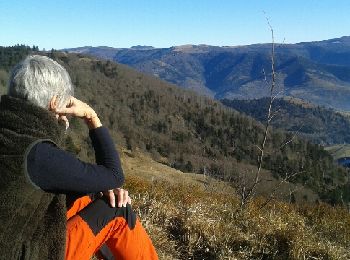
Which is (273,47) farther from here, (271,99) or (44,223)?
(44,223)

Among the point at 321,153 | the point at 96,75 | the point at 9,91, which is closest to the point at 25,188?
the point at 9,91

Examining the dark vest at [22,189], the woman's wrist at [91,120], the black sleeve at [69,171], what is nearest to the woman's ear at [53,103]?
the dark vest at [22,189]

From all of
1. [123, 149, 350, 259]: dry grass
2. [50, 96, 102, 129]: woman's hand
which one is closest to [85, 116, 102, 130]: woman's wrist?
[50, 96, 102, 129]: woman's hand

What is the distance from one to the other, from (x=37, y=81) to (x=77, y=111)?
0.47m

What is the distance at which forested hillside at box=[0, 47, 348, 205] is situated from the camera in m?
125

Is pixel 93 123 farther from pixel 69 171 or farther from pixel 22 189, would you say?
pixel 22 189

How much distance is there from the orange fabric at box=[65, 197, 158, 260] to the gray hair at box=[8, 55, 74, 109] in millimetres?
814

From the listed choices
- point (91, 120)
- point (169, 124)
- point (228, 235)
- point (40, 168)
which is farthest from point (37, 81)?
point (169, 124)

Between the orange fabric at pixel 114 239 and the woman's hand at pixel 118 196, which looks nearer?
the orange fabric at pixel 114 239

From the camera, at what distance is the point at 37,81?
2.39m

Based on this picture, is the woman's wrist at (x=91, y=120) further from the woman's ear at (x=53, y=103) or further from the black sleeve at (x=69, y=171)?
the woman's ear at (x=53, y=103)

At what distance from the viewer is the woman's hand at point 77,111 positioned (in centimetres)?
249

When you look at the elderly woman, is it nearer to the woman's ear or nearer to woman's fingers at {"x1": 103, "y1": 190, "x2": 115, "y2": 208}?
the woman's ear

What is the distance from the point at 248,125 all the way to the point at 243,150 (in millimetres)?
20712
